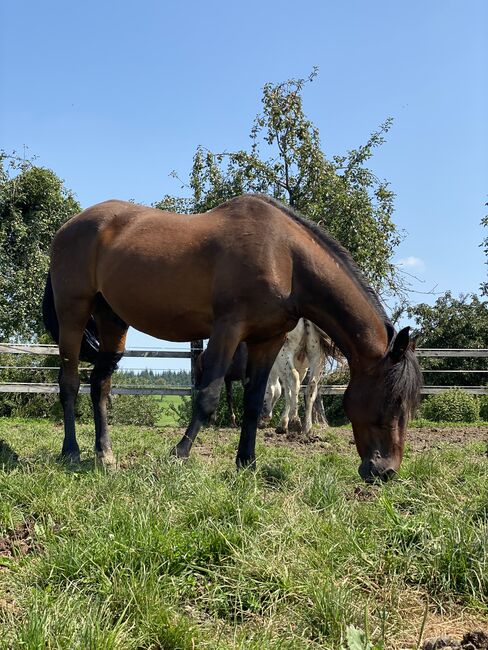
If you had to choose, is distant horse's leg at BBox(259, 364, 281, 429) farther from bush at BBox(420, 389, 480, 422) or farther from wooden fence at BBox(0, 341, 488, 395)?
bush at BBox(420, 389, 480, 422)

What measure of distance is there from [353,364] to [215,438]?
3.60 metres

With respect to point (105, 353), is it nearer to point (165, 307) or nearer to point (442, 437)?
point (165, 307)

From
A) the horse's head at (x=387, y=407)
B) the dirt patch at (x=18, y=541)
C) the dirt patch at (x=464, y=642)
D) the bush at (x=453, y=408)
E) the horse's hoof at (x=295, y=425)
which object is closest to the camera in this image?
the dirt patch at (x=464, y=642)

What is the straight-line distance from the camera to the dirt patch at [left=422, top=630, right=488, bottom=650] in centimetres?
191

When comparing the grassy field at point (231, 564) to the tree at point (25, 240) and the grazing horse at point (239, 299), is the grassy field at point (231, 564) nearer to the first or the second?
the grazing horse at point (239, 299)

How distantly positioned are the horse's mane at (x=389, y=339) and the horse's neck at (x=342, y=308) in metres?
0.04

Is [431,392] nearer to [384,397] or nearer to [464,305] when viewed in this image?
[464,305]

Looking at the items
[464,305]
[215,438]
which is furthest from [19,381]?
[464,305]

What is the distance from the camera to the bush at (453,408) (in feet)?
43.5

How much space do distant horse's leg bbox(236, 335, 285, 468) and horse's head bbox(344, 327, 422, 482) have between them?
2.79ft

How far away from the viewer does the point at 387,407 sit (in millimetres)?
4410

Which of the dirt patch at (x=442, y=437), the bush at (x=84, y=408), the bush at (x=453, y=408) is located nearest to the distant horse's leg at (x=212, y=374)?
the dirt patch at (x=442, y=437)

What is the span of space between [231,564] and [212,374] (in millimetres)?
2187

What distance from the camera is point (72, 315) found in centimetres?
554
